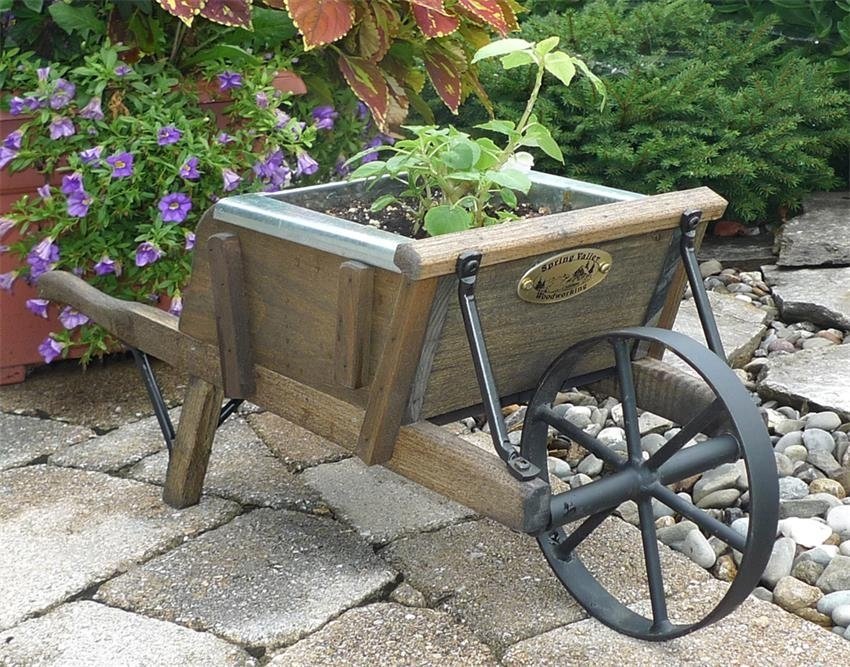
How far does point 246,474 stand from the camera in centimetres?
252

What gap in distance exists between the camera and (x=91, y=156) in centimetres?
259

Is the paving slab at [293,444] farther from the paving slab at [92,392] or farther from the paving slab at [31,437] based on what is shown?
the paving slab at [31,437]

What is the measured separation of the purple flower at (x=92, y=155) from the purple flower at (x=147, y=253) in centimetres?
21

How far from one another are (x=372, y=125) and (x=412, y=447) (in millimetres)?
1743

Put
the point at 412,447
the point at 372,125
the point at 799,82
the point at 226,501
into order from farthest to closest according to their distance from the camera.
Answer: the point at 799,82, the point at 372,125, the point at 226,501, the point at 412,447

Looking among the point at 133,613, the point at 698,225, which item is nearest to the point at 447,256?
the point at 698,225

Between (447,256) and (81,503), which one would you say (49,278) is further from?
(447,256)

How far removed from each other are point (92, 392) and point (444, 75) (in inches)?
47.3

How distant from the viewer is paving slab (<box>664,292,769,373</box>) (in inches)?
122

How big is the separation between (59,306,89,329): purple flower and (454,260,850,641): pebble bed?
941mm

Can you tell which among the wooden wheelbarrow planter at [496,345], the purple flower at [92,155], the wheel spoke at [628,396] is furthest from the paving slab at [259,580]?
the purple flower at [92,155]

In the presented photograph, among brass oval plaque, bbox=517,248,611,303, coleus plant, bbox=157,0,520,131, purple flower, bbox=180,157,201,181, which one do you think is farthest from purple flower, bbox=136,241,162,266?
brass oval plaque, bbox=517,248,611,303

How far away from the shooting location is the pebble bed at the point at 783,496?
2090 millimetres

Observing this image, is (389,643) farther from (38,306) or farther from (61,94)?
(61,94)
